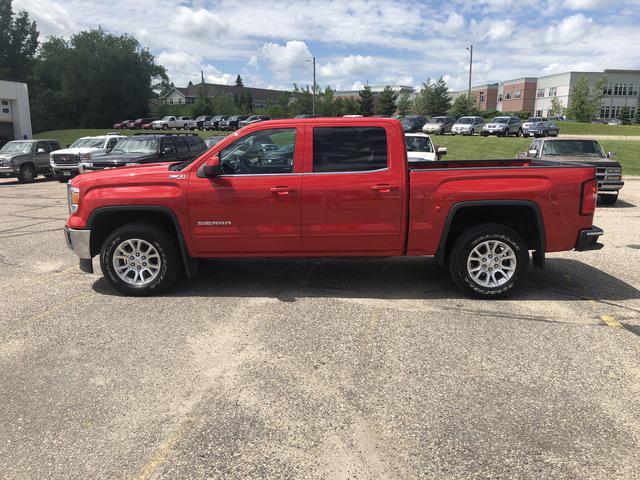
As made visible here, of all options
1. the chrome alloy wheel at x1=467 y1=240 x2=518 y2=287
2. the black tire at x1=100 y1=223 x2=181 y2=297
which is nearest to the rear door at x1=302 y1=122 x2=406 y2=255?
the chrome alloy wheel at x1=467 y1=240 x2=518 y2=287

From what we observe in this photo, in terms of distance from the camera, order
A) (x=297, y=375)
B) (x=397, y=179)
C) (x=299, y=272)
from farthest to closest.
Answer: (x=299, y=272)
(x=397, y=179)
(x=297, y=375)

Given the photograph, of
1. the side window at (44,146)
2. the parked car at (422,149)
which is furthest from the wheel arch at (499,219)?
the side window at (44,146)

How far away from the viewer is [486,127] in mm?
40469

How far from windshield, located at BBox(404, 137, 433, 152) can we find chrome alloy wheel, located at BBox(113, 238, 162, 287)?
10038 millimetres

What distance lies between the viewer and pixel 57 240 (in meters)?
9.26

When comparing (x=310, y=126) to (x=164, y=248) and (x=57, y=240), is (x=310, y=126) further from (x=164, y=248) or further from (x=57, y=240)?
(x=57, y=240)

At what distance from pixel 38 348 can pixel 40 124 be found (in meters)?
82.6

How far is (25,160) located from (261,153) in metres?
19.0

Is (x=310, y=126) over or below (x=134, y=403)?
over

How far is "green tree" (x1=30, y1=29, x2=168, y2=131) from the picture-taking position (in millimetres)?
79750

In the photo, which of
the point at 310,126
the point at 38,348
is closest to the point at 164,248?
the point at 38,348

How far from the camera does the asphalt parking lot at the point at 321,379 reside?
2.97 m

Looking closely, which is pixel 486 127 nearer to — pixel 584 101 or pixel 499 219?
pixel 584 101

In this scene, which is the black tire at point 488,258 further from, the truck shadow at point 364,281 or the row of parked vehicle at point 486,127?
the row of parked vehicle at point 486,127
